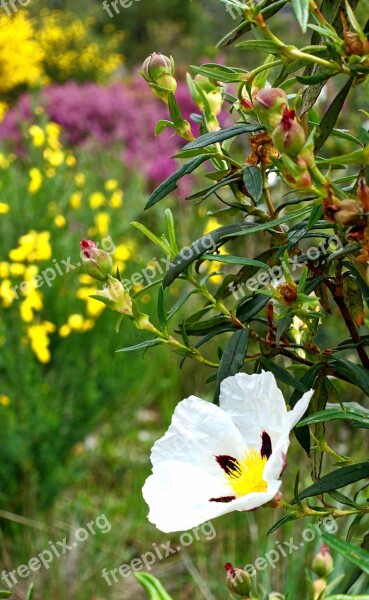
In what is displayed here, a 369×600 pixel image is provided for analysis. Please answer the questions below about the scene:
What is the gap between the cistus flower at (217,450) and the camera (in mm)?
589

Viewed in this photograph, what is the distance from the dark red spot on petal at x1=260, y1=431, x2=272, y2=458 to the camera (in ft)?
1.99

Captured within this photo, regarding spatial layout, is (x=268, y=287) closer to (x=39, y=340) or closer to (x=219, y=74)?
(x=219, y=74)

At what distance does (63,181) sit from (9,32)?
22.7 ft

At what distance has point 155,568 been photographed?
2205mm

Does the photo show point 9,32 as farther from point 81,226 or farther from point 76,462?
point 76,462

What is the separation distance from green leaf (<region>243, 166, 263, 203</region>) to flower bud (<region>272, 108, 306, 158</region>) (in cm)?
13

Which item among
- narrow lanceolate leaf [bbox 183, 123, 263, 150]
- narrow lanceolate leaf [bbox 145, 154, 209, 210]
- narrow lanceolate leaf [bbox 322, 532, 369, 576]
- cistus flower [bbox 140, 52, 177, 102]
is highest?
cistus flower [bbox 140, 52, 177, 102]

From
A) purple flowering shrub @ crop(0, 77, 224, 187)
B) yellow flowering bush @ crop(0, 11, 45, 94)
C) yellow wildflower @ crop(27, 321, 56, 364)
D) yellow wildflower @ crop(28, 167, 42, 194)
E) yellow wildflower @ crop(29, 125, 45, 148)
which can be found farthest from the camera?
yellow flowering bush @ crop(0, 11, 45, 94)

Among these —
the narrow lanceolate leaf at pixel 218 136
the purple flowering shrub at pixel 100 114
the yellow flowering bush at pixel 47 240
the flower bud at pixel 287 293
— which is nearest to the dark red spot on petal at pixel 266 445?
the flower bud at pixel 287 293

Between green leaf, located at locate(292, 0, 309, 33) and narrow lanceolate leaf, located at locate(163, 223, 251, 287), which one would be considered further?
narrow lanceolate leaf, located at locate(163, 223, 251, 287)

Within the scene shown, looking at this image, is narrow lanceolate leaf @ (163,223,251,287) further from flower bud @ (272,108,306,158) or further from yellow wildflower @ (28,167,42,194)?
yellow wildflower @ (28,167,42,194)

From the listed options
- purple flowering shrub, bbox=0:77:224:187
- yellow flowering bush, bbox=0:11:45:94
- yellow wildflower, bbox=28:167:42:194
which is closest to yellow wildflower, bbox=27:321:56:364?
yellow wildflower, bbox=28:167:42:194

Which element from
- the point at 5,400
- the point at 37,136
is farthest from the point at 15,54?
the point at 5,400

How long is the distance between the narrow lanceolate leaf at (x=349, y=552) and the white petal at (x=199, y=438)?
0.38ft
